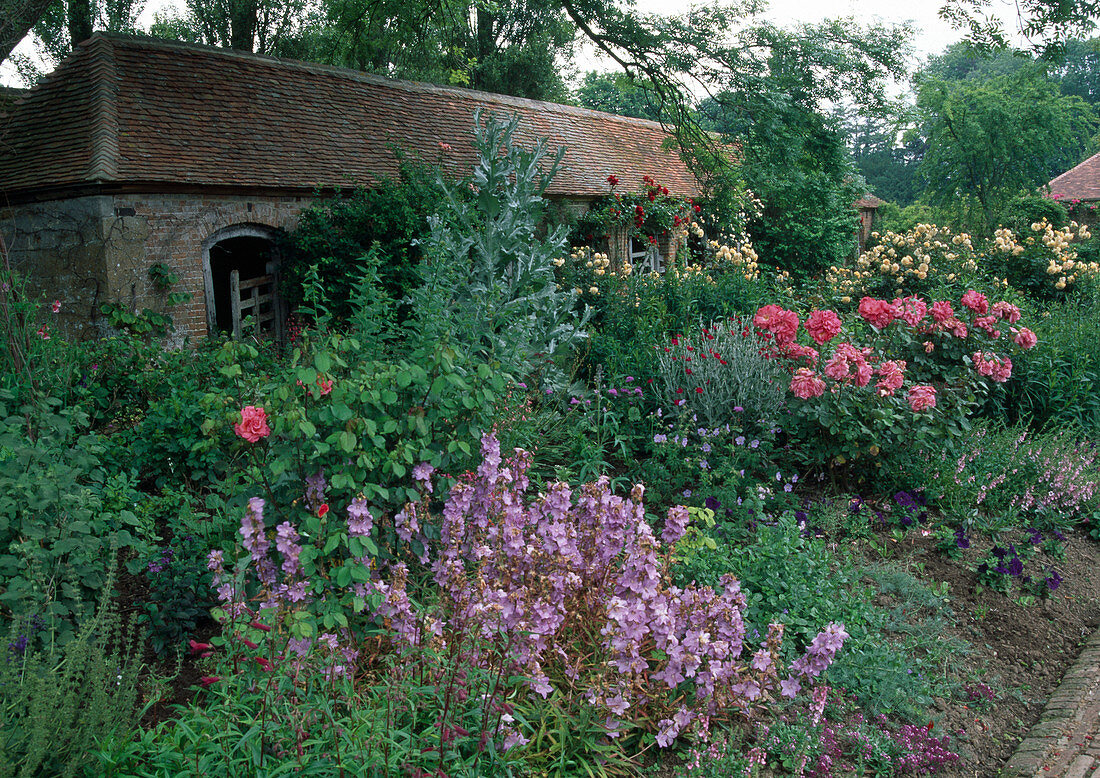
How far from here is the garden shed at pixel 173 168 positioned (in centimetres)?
786

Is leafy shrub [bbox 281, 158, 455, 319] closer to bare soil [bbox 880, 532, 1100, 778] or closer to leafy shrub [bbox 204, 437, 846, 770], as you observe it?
leafy shrub [bbox 204, 437, 846, 770]

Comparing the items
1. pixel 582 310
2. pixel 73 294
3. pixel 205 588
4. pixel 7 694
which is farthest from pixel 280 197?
Result: pixel 7 694

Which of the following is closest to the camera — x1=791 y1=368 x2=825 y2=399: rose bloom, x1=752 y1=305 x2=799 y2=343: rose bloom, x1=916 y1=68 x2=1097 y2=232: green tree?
x1=791 y1=368 x2=825 y2=399: rose bloom

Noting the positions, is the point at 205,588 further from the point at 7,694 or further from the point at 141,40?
the point at 141,40

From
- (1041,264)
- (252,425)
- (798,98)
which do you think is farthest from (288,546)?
(1041,264)

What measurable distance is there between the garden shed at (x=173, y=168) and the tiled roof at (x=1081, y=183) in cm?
2535

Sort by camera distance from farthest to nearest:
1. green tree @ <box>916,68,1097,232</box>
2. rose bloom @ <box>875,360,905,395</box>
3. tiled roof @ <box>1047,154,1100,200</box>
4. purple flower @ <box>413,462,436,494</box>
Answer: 1. tiled roof @ <box>1047,154,1100,200</box>
2. green tree @ <box>916,68,1097,232</box>
3. rose bloom @ <box>875,360,905,395</box>
4. purple flower @ <box>413,462,436,494</box>

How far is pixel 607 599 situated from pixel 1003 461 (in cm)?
397

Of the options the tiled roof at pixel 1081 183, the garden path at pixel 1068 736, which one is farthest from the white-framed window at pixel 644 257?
the tiled roof at pixel 1081 183

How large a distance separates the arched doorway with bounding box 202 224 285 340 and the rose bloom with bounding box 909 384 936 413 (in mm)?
7199

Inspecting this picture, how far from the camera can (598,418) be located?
5.41 m

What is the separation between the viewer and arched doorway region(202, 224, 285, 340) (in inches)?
350

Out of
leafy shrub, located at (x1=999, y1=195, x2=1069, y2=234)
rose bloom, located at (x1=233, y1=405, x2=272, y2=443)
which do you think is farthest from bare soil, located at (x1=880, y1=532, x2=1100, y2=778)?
leafy shrub, located at (x1=999, y1=195, x2=1069, y2=234)

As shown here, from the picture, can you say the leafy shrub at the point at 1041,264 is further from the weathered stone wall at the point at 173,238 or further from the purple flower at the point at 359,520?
the purple flower at the point at 359,520
